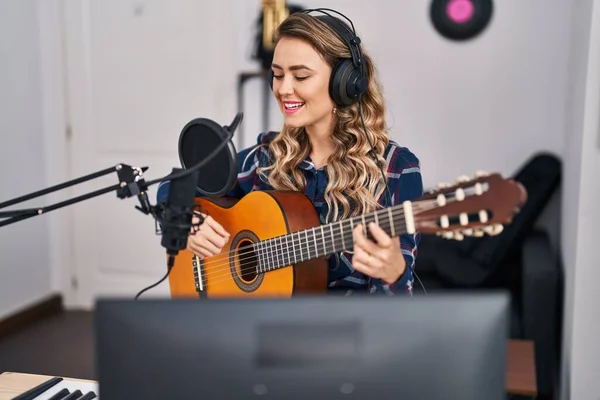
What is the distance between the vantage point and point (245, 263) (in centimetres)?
162

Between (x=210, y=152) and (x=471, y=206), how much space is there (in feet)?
1.42

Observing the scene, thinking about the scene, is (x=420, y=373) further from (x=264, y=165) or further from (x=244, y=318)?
(x=264, y=165)

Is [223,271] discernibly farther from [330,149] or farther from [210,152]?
[210,152]

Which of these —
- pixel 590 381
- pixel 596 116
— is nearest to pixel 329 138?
pixel 596 116

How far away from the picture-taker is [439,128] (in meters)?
3.31

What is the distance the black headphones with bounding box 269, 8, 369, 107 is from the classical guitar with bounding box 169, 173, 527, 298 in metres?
0.27

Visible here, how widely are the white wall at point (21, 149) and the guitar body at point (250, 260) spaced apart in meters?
2.16

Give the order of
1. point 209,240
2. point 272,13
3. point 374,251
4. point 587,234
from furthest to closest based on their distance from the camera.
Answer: point 272,13
point 587,234
point 209,240
point 374,251

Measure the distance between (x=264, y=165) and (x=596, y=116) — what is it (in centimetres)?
109

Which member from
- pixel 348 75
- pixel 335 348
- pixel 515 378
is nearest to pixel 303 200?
pixel 348 75

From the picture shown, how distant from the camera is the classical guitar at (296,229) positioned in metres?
0.99

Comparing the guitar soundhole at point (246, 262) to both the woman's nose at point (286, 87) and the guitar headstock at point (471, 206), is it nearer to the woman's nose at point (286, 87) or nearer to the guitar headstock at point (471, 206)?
the woman's nose at point (286, 87)

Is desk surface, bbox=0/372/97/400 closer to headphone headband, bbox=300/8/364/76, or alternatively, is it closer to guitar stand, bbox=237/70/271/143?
headphone headband, bbox=300/8/364/76

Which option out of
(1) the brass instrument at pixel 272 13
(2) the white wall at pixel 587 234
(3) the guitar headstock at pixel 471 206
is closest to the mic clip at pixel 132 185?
(3) the guitar headstock at pixel 471 206
